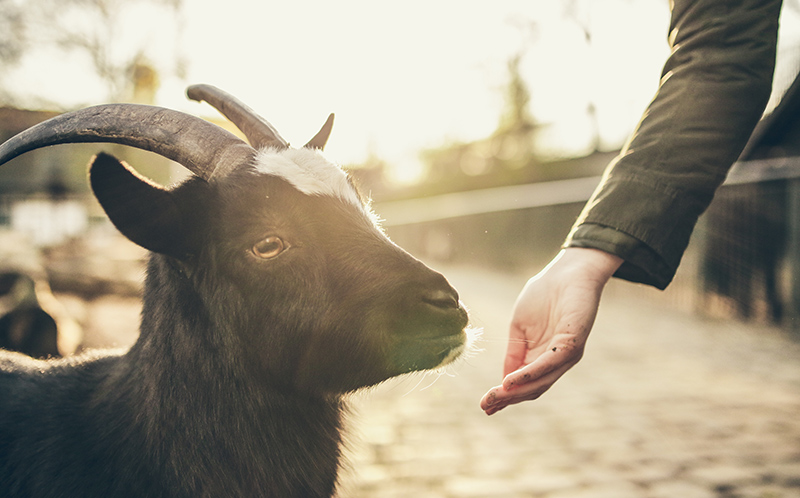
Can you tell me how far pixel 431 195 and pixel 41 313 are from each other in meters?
20.5

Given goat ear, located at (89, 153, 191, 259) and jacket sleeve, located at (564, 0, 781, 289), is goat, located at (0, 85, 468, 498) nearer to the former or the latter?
goat ear, located at (89, 153, 191, 259)

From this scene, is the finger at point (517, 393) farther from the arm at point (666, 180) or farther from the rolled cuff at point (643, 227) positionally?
the rolled cuff at point (643, 227)

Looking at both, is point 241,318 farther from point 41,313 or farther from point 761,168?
point 761,168

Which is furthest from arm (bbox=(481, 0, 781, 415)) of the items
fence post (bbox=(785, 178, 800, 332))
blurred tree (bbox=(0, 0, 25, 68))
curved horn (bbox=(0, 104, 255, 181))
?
blurred tree (bbox=(0, 0, 25, 68))

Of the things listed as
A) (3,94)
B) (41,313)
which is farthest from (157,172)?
(41,313)

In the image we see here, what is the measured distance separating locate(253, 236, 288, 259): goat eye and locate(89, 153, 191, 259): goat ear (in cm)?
32

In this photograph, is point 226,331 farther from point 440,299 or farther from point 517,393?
point 517,393

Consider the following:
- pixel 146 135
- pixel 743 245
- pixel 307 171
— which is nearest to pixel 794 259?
pixel 743 245

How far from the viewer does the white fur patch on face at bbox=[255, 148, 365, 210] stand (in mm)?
2219

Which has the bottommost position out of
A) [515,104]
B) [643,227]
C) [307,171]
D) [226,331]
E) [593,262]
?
[226,331]

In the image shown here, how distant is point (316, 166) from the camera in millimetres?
2338

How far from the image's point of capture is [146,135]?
210 cm

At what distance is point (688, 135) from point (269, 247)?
1.53 metres

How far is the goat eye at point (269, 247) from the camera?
2.13m
